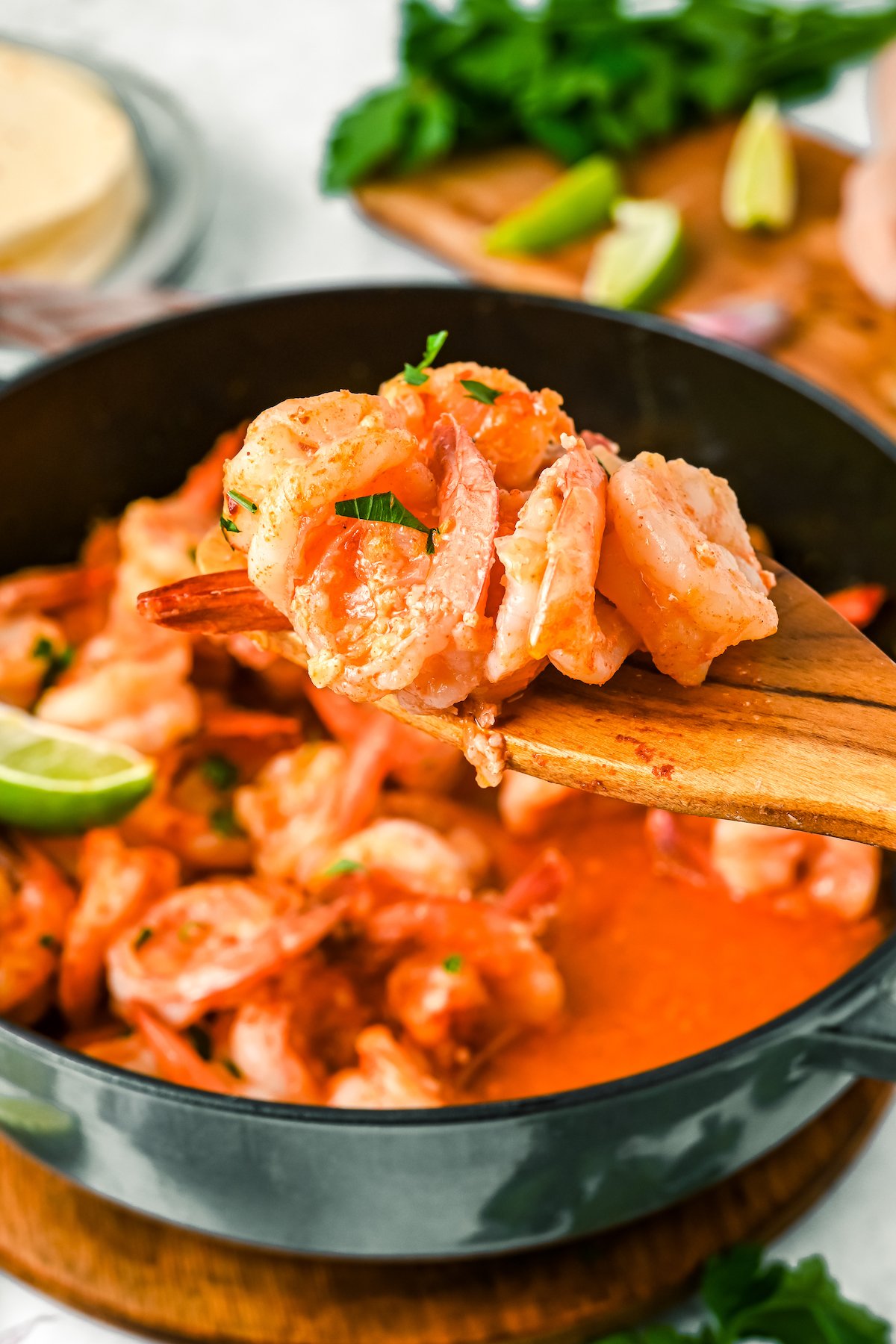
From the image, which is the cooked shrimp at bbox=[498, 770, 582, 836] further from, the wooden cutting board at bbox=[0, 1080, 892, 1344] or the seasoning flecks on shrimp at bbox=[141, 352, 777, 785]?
the seasoning flecks on shrimp at bbox=[141, 352, 777, 785]

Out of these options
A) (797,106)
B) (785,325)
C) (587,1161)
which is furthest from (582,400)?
(797,106)

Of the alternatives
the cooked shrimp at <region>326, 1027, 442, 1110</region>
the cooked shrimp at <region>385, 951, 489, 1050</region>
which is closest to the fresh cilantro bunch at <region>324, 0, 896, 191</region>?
the cooked shrimp at <region>385, 951, 489, 1050</region>

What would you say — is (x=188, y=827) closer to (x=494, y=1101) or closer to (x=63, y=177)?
(x=494, y=1101)

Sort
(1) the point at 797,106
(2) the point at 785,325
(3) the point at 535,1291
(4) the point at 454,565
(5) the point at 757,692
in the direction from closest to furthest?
1. (4) the point at 454,565
2. (5) the point at 757,692
3. (3) the point at 535,1291
4. (2) the point at 785,325
5. (1) the point at 797,106

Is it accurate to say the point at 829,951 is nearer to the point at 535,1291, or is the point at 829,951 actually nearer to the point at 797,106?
the point at 535,1291

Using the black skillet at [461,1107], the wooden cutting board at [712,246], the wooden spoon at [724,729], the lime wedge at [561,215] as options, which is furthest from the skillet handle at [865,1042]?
the lime wedge at [561,215]

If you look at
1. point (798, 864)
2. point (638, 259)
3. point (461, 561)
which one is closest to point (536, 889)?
point (798, 864)

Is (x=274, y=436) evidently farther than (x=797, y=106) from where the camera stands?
No
